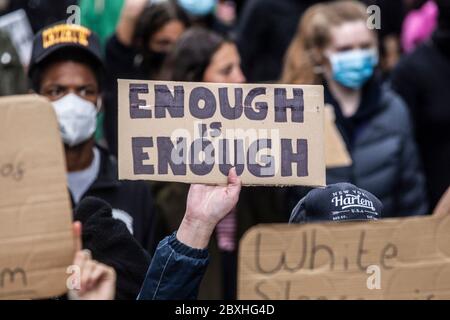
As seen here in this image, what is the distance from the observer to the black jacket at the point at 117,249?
11.7 feet

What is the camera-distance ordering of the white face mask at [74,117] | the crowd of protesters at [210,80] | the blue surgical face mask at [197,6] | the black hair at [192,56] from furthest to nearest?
the blue surgical face mask at [197,6] < the black hair at [192,56] < the white face mask at [74,117] < the crowd of protesters at [210,80]

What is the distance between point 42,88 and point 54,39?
0.21 meters

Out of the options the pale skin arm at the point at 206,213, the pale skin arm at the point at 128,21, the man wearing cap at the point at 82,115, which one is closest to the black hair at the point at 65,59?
the man wearing cap at the point at 82,115

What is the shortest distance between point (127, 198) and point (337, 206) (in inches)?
50.2

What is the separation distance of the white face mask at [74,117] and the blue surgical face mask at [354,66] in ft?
5.48

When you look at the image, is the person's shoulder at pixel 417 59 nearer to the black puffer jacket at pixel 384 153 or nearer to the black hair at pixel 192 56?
the black puffer jacket at pixel 384 153

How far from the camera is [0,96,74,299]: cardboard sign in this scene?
2967 millimetres

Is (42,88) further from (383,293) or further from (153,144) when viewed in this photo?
(383,293)

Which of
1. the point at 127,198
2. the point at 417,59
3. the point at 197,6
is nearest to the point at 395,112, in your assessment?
the point at 417,59

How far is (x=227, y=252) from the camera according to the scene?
5.87 metres
